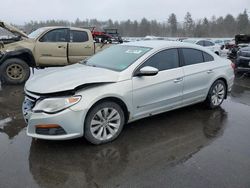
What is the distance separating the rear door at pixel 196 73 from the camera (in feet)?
18.5

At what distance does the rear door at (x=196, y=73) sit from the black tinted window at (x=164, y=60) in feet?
0.75

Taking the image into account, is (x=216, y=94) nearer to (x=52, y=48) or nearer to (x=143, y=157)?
(x=143, y=157)

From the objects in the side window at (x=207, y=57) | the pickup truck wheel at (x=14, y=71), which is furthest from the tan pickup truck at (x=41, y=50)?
the side window at (x=207, y=57)

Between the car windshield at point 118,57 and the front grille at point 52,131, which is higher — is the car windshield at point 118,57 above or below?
above

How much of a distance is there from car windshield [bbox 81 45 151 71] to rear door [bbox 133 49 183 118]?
25 centimetres

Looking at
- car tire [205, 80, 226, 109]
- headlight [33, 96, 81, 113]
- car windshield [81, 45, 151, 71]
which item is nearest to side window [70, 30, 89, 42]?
car windshield [81, 45, 151, 71]

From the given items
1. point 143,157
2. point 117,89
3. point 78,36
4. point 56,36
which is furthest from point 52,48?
point 143,157

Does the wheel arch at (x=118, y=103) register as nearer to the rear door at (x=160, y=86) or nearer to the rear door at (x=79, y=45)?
the rear door at (x=160, y=86)

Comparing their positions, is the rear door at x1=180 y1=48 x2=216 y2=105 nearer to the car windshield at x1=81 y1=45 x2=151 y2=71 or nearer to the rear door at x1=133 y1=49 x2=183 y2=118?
the rear door at x1=133 y1=49 x2=183 y2=118

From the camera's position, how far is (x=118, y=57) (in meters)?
5.37

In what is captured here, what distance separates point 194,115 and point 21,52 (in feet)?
18.8

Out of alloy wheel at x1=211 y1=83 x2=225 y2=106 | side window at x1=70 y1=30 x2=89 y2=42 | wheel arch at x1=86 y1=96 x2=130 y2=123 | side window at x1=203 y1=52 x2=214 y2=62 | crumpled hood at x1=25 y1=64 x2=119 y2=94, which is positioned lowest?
alloy wheel at x1=211 y1=83 x2=225 y2=106

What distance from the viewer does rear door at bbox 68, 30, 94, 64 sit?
32.6 ft

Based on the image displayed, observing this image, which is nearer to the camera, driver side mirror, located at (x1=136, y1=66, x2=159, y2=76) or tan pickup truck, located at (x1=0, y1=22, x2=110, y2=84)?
driver side mirror, located at (x1=136, y1=66, x2=159, y2=76)
